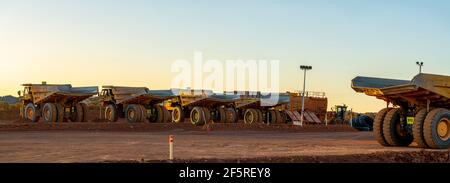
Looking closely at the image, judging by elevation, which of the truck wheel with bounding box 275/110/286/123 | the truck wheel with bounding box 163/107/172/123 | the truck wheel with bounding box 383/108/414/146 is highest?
the truck wheel with bounding box 383/108/414/146

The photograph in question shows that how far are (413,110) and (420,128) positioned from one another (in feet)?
4.58

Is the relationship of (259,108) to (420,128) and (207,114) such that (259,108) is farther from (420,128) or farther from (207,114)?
(420,128)

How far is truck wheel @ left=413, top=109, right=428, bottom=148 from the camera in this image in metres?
18.3

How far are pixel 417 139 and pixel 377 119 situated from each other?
2.02 metres

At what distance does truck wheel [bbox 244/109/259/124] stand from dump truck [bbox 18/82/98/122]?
47.1ft

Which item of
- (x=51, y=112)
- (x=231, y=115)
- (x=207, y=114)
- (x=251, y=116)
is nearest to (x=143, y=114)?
(x=207, y=114)

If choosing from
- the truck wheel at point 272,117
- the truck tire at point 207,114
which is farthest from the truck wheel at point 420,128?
the truck wheel at point 272,117

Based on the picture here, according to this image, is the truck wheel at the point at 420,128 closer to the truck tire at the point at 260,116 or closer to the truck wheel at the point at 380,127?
the truck wheel at the point at 380,127

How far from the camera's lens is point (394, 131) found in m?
19.7

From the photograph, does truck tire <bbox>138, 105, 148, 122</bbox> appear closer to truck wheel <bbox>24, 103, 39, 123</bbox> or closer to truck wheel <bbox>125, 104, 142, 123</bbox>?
truck wheel <bbox>125, 104, 142, 123</bbox>

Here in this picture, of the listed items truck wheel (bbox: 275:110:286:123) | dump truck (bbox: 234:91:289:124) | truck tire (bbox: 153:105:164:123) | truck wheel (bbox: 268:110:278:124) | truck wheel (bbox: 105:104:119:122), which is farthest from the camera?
truck wheel (bbox: 275:110:286:123)

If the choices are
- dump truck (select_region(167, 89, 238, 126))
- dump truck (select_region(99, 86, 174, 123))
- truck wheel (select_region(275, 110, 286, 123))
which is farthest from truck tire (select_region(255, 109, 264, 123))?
dump truck (select_region(99, 86, 174, 123))
